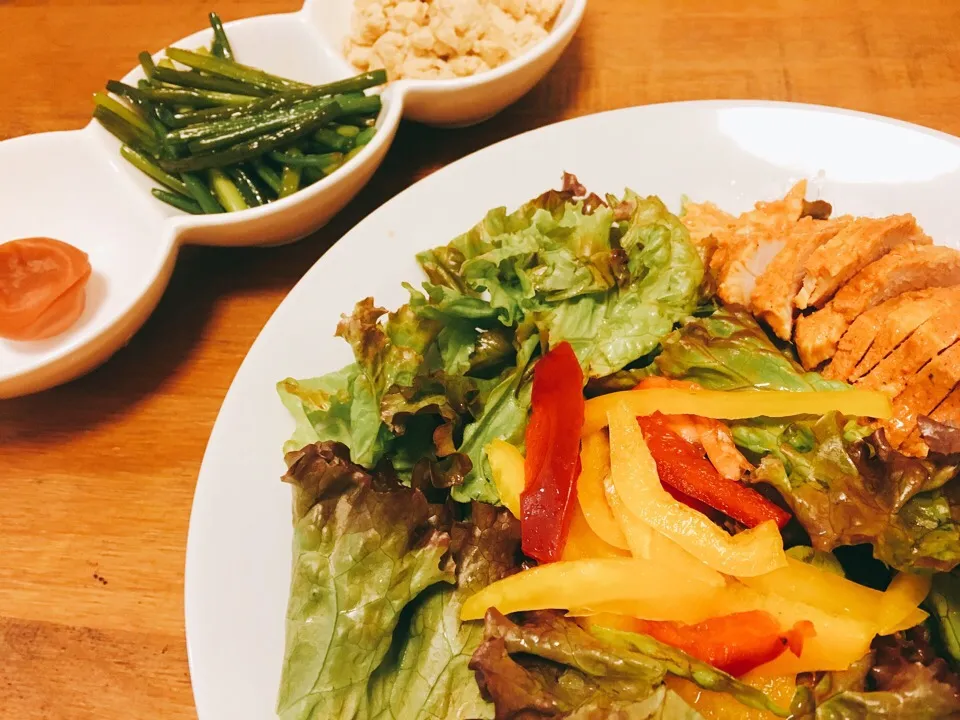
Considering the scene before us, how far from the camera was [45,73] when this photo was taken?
3293 mm

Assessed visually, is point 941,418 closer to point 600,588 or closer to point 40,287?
point 600,588

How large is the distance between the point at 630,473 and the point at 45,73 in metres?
3.33

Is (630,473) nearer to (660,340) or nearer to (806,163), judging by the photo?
(660,340)

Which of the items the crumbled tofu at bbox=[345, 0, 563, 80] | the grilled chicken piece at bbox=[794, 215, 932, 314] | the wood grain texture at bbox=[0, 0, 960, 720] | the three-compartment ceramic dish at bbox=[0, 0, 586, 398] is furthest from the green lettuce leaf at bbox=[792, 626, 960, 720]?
the crumbled tofu at bbox=[345, 0, 563, 80]

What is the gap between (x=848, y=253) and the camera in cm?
188

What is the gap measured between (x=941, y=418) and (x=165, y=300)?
2.37m

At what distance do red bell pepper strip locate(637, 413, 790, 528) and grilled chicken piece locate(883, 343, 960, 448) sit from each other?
39 cm

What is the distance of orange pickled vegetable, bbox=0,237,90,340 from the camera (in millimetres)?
2227

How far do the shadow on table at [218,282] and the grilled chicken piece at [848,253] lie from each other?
3.40ft

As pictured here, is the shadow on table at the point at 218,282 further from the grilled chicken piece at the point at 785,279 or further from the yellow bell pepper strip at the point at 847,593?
the yellow bell pepper strip at the point at 847,593

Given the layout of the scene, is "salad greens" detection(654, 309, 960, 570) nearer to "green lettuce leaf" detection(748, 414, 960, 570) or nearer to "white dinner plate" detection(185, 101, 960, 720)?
"green lettuce leaf" detection(748, 414, 960, 570)

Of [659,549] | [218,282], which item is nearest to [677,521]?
[659,549]

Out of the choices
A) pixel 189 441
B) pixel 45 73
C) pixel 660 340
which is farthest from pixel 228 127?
pixel 660 340

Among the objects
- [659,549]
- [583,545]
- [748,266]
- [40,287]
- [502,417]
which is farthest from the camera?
[40,287]
